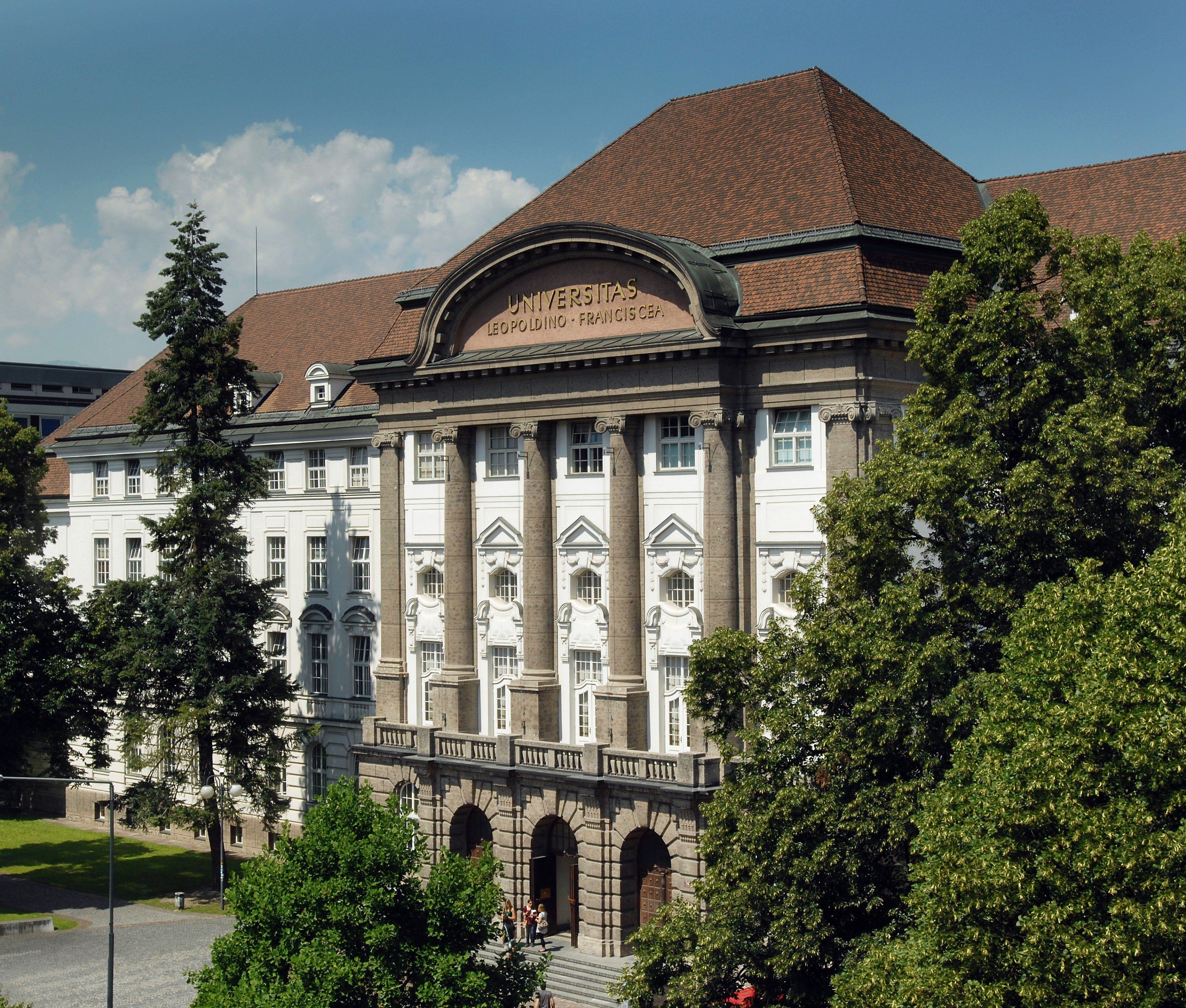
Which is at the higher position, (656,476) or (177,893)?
(656,476)

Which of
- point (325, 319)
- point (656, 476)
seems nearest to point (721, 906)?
point (656, 476)

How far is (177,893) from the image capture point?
195 ft

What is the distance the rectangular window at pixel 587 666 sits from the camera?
171 feet

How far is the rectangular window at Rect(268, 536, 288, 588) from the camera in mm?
68000

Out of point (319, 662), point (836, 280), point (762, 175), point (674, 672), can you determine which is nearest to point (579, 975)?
point (674, 672)

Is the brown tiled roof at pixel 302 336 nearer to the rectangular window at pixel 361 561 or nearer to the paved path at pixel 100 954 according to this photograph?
the rectangular window at pixel 361 561

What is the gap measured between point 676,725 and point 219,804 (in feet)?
62.2

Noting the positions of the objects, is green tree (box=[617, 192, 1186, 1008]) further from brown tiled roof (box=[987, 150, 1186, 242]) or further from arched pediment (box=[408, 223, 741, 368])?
brown tiled roof (box=[987, 150, 1186, 242])

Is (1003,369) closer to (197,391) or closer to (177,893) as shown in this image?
(197,391)

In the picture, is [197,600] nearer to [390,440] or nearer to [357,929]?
[390,440]

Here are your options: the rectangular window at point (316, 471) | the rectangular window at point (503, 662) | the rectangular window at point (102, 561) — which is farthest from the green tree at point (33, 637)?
the rectangular window at point (503, 662)

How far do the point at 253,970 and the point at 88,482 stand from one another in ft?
160

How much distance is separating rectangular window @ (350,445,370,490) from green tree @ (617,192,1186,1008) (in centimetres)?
2980

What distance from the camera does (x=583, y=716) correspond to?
52.6 m
